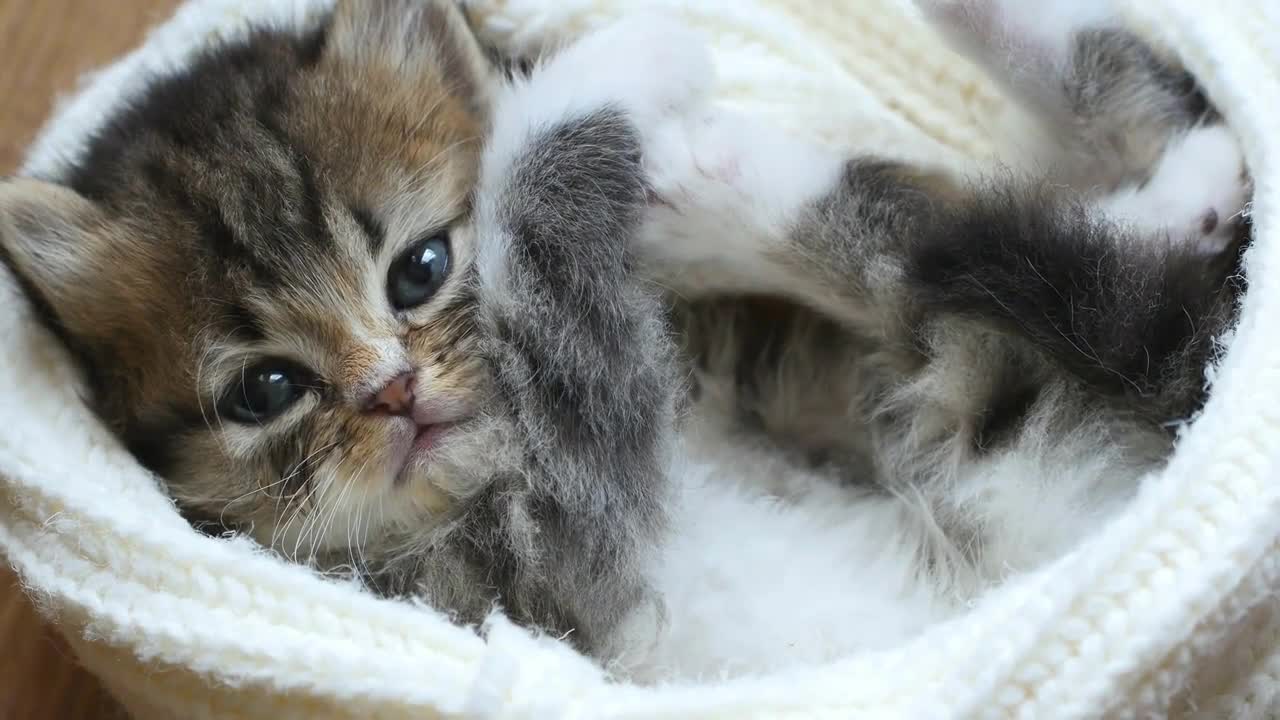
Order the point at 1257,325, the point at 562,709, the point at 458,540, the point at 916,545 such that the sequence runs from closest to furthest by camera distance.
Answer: the point at 562,709, the point at 1257,325, the point at 458,540, the point at 916,545

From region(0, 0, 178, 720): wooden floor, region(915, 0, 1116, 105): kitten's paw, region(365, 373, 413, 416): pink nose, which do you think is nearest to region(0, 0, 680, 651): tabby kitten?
region(365, 373, 413, 416): pink nose

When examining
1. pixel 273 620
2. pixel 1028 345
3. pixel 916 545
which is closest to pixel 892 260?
pixel 1028 345

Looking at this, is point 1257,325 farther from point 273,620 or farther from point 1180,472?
point 273,620

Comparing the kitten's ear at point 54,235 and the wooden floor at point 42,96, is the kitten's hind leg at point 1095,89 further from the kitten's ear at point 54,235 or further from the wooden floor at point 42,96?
the wooden floor at point 42,96

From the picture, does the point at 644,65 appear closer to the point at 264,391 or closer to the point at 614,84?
the point at 614,84

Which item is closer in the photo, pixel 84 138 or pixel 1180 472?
pixel 1180 472

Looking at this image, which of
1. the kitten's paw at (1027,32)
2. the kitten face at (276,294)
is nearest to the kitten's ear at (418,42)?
the kitten face at (276,294)

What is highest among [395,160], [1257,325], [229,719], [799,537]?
[1257,325]

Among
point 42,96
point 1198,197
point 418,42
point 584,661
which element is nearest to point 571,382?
point 584,661
